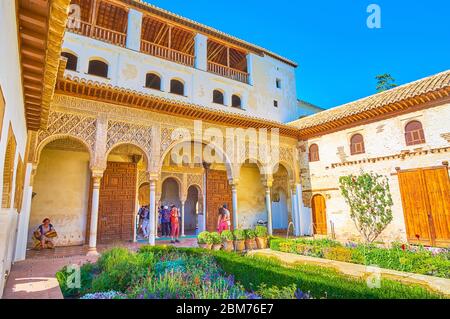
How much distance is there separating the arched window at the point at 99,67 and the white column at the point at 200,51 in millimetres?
4452

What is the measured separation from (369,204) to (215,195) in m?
7.47

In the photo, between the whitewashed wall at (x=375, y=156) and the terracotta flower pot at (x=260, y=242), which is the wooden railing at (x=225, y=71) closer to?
the whitewashed wall at (x=375, y=156)

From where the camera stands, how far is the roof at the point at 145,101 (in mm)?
8125

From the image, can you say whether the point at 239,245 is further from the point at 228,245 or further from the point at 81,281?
the point at 81,281

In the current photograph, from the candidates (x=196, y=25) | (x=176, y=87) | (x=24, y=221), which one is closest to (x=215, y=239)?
(x=24, y=221)

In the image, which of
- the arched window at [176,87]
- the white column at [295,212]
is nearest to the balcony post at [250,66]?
the arched window at [176,87]

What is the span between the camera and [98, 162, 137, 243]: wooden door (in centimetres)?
1095

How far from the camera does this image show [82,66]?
11070mm

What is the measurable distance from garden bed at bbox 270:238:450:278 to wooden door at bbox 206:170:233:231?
5420 mm
